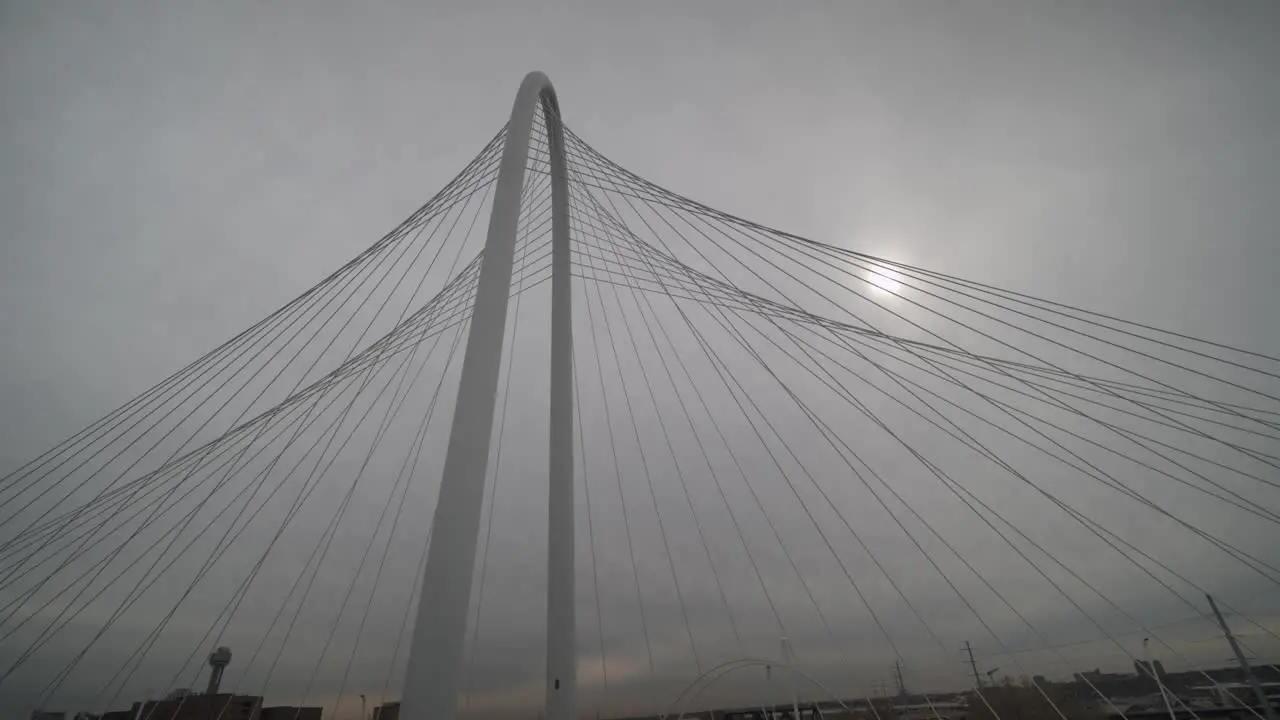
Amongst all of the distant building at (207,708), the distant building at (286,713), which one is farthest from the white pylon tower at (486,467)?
the distant building at (286,713)

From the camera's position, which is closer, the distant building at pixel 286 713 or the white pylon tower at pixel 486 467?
the white pylon tower at pixel 486 467

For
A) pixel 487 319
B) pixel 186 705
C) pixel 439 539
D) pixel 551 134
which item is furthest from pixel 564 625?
pixel 186 705

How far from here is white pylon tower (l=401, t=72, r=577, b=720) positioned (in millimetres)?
6316

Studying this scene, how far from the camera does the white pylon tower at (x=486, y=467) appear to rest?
6.32 m

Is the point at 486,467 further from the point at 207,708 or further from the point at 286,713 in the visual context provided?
the point at 286,713

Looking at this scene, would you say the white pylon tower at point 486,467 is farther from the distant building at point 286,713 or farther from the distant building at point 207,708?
the distant building at point 286,713

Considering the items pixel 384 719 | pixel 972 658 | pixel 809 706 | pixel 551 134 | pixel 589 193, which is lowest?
pixel 809 706

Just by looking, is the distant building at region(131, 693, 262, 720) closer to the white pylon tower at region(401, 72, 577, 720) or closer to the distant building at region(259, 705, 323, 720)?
the distant building at region(259, 705, 323, 720)

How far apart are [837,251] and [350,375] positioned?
1203cm

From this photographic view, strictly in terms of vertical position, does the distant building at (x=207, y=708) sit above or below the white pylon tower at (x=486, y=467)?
above

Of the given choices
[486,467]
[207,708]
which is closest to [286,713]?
[207,708]

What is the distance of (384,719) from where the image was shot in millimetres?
41438

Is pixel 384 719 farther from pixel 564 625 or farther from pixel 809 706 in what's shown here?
pixel 564 625

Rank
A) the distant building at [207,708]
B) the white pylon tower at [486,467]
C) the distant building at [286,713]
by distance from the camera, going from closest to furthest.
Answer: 1. the white pylon tower at [486,467]
2. the distant building at [207,708]
3. the distant building at [286,713]
